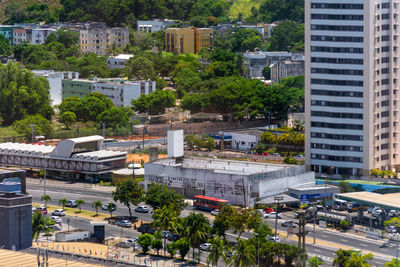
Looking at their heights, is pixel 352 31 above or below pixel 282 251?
above

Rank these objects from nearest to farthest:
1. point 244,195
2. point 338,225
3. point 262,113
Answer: point 338,225 < point 244,195 < point 262,113

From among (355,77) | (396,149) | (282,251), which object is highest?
(355,77)

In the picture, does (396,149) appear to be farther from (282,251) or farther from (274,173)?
(282,251)

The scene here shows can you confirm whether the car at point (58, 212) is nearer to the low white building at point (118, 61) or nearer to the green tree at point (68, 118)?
the green tree at point (68, 118)

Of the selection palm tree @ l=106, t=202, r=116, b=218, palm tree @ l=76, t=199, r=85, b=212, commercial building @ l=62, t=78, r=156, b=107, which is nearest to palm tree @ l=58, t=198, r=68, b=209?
palm tree @ l=76, t=199, r=85, b=212

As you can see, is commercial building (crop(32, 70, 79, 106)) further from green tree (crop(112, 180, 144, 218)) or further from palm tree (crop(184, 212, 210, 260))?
palm tree (crop(184, 212, 210, 260))

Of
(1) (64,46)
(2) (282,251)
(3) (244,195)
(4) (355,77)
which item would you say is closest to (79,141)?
(3) (244,195)
